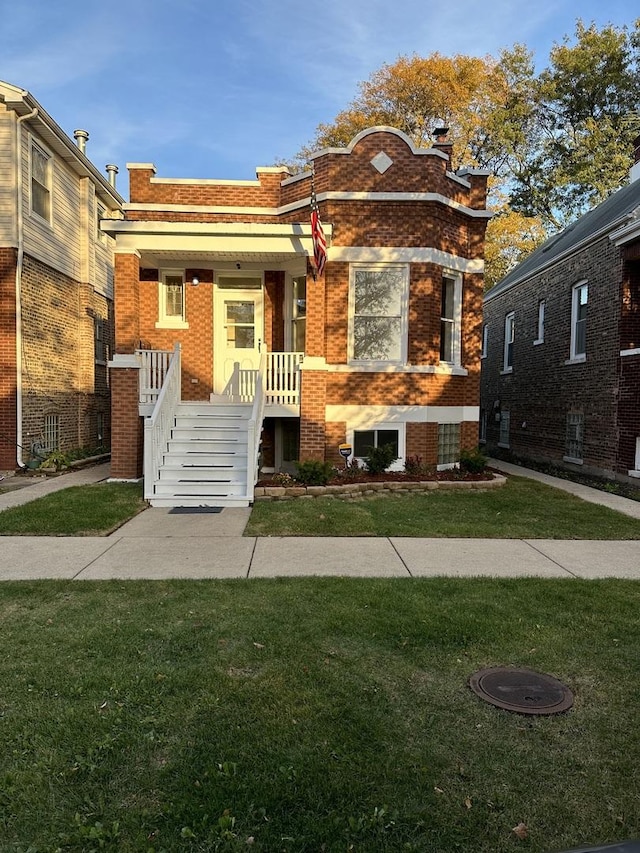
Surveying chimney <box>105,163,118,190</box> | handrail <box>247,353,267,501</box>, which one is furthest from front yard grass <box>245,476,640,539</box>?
chimney <box>105,163,118,190</box>

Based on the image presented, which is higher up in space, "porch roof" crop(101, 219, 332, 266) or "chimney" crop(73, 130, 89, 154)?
"chimney" crop(73, 130, 89, 154)

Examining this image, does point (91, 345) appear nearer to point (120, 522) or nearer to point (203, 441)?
point (203, 441)

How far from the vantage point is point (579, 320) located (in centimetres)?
1416

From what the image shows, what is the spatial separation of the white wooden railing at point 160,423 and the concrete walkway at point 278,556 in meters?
1.26

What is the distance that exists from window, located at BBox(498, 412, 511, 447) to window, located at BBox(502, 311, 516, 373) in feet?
5.16

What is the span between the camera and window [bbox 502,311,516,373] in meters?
18.8

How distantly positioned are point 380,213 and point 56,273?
843cm

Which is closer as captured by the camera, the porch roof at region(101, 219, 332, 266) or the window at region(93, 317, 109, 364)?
the porch roof at region(101, 219, 332, 266)

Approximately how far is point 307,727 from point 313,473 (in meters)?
6.79

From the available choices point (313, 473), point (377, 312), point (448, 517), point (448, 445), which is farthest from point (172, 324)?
point (448, 517)

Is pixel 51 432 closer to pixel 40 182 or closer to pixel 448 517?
pixel 40 182

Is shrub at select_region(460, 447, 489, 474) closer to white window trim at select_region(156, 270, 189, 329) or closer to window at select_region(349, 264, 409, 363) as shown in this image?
window at select_region(349, 264, 409, 363)

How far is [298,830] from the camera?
2.24 m

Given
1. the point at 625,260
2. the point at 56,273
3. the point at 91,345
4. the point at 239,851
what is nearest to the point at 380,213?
the point at 625,260
